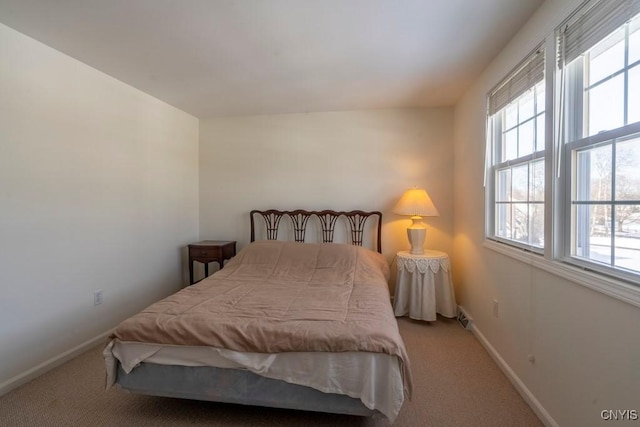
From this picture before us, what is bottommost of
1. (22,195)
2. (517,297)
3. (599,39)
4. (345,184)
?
(517,297)

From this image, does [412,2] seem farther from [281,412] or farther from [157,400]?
[157,400]

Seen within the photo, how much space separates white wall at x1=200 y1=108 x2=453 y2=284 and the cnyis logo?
2200mm

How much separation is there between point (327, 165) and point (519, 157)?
1986mm

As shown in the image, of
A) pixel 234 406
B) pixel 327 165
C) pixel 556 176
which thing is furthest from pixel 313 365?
pixel 327 165

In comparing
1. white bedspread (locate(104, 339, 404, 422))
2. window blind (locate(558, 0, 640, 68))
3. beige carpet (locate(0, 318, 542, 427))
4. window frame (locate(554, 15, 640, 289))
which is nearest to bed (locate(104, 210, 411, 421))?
white bedspread (locate(104, 339, 404, 422))

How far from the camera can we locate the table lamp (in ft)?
9.68

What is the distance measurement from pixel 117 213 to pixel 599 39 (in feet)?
11.3

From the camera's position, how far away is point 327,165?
11.5 ft

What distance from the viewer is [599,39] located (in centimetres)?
128

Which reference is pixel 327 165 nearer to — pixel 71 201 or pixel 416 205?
pixel 416 205

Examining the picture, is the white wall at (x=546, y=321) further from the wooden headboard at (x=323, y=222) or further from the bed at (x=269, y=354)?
the wooden headboard at (x=323, y=222)

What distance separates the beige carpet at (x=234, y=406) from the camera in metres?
1.60

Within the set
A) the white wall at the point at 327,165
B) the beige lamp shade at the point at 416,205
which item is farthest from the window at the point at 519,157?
the white wall at the point at 327,165

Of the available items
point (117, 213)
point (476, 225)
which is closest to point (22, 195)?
point (117, 213)
